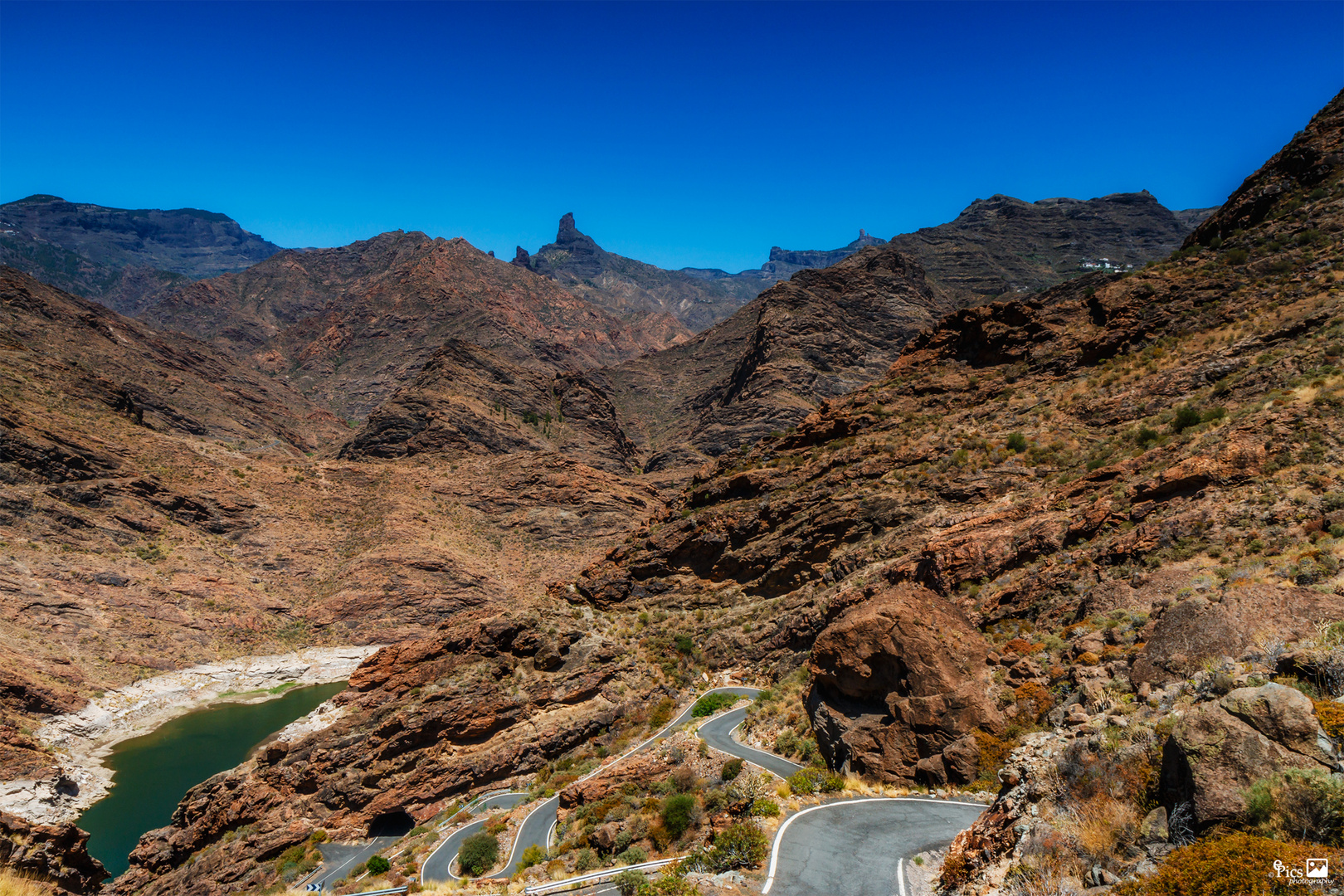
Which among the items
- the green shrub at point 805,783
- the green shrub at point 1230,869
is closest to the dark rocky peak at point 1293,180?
the green shrub at point 805,783

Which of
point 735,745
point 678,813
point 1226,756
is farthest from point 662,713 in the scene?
point 1226,756

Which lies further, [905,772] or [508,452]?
[508,452]

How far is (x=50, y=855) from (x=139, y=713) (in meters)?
39.7

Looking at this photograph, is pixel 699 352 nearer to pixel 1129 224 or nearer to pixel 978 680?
pixel 1129 224

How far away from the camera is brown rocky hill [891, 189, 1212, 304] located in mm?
147250

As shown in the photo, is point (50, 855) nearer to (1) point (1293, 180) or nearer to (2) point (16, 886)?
(2) point (16, 886)

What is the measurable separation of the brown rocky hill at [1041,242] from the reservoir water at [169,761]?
140015 mm

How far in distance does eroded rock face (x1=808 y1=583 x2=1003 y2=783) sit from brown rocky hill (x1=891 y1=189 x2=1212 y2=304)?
138329 millimetres

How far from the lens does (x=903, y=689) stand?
15.2m

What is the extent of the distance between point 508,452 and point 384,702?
79.2 metres

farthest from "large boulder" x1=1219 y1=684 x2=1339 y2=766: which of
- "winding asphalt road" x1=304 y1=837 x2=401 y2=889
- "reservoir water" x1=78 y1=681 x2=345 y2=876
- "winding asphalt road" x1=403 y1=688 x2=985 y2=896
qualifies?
"reservoir water" x1=78 y1=681 x2=345 y2=876

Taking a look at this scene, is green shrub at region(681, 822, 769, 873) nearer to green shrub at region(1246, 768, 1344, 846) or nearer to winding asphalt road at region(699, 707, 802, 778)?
winding asphalt road at region(699, 707, 802, 778)

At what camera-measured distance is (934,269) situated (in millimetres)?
155750

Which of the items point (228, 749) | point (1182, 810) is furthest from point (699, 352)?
point (1182, 810)
